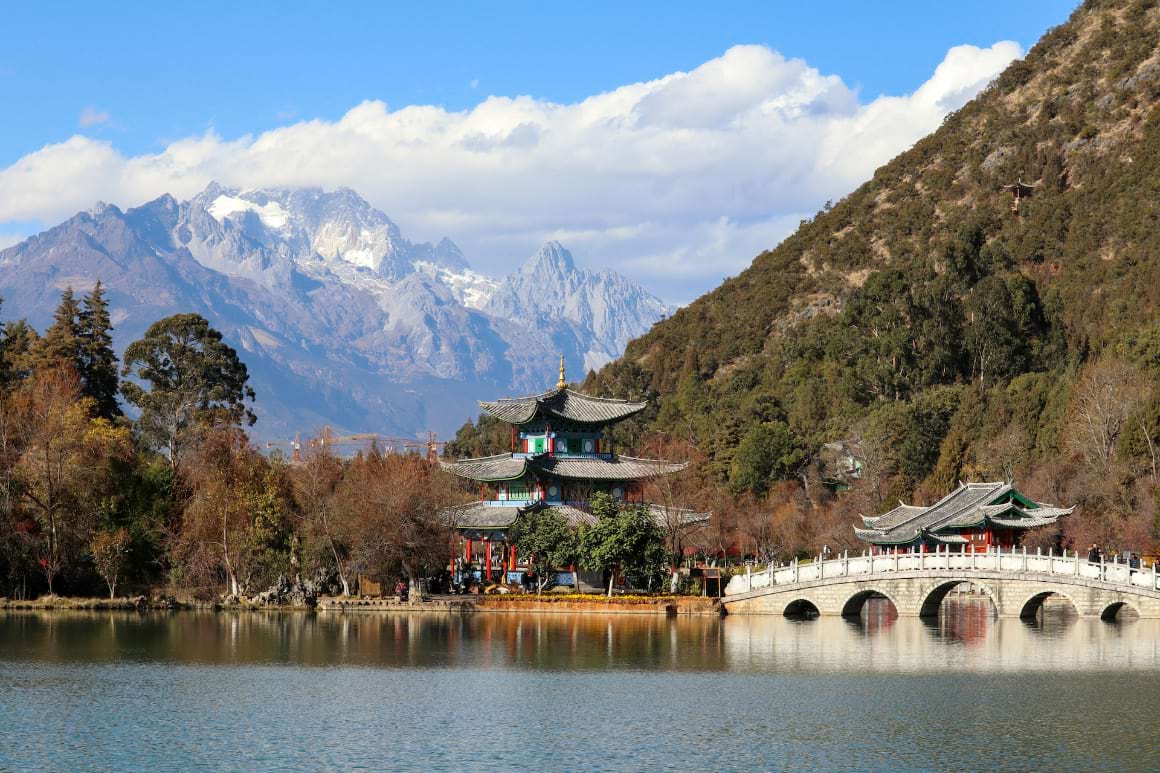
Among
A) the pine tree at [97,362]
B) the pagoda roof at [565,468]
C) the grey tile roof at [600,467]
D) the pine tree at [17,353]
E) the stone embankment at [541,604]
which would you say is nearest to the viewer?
the stone embankment at [541,604]

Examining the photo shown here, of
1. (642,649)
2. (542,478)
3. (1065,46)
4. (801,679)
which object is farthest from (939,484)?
(1065,46)

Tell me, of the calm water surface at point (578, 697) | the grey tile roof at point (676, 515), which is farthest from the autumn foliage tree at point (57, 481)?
the grey tile roof at point (676, 515)

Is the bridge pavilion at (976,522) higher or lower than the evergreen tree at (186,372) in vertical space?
lower

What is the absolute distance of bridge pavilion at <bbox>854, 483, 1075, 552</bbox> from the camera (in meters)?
69.3

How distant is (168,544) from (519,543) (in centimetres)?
1475

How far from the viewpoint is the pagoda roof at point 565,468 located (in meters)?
72.9

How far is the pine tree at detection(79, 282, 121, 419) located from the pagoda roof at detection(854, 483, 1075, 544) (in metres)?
42.8

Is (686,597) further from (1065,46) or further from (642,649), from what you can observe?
(1065,46)

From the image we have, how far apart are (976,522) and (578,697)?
35.2 m

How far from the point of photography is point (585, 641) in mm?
51469

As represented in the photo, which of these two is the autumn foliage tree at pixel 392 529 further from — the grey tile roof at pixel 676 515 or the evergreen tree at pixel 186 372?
the evergreen tree at pixel 186 372

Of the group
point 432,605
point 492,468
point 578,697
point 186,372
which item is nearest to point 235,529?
point 432,605

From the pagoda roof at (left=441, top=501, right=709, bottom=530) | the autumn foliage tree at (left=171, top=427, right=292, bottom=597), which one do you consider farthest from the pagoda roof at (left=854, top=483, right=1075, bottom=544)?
the autumn foliage tree at (left=171, top=427, right=292, bottom=597)

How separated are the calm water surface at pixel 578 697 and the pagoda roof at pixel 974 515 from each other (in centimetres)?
1277
